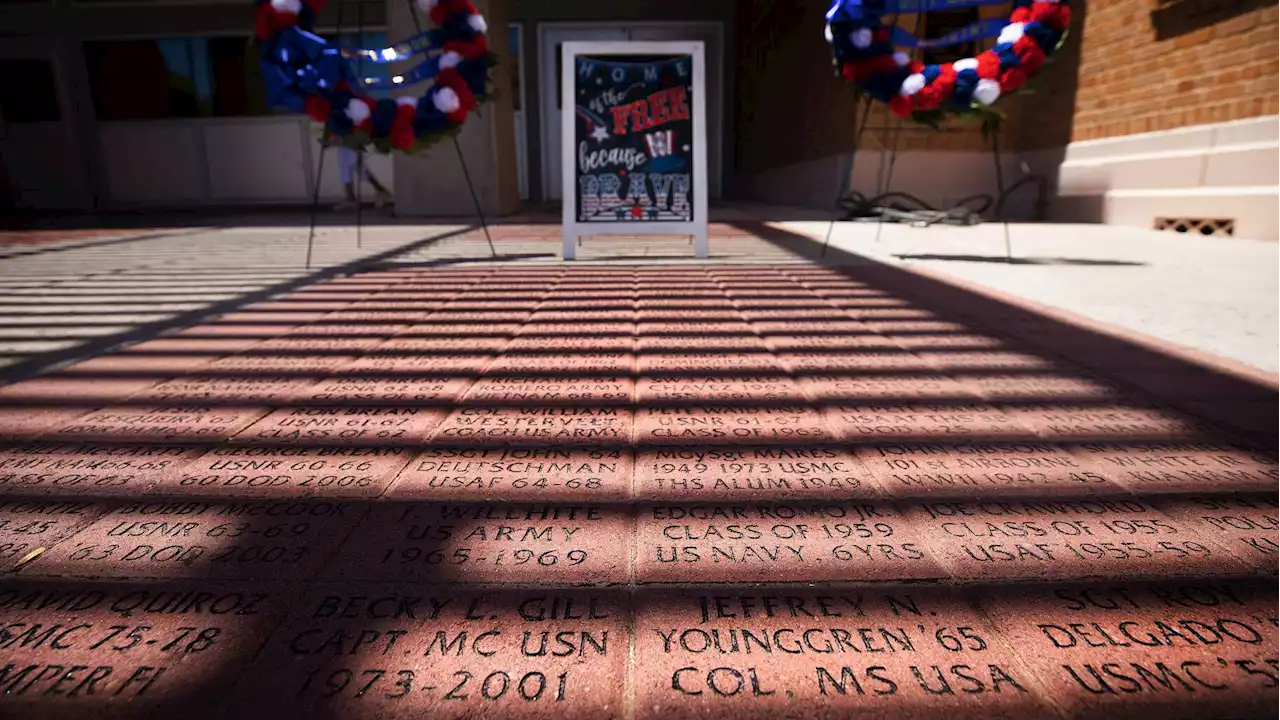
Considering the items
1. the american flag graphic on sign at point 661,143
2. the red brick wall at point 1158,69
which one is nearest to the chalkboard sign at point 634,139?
the american flag graphic on sign at point 661,143

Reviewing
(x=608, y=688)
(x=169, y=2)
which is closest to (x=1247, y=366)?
(x=608, y=688)

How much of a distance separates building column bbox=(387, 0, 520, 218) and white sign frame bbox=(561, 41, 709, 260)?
12.8 feet

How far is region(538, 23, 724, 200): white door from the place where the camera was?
11.3 metres

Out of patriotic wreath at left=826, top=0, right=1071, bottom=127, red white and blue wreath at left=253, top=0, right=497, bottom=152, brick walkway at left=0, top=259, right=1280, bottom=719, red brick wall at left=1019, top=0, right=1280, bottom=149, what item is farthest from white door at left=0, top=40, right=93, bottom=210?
red brick wall at left=1019, top=0, right=1280, bottom=149

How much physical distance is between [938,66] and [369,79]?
311cm

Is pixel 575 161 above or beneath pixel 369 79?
beneath

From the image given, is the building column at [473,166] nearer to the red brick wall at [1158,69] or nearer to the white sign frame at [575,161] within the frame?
the white sign frame at [575,161]

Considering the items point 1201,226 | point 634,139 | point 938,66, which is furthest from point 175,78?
point 1201,226

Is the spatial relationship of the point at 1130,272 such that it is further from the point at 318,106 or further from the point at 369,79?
the point at 318,106

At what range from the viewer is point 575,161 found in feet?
13.6

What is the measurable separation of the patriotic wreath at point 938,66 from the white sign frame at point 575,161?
0.81m

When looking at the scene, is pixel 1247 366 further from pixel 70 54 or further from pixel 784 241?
pixel 70 54

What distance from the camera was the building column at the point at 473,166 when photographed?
777 centimetres

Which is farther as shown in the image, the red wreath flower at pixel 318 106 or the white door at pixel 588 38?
the white door at pixel 588 38
